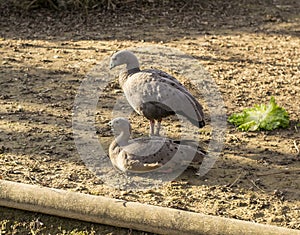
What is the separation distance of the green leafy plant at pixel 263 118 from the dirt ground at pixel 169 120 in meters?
0.06

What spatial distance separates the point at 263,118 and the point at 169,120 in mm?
756

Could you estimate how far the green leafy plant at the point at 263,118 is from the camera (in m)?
5.49

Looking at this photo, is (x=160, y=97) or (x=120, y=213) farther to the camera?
(x=160, y=97)

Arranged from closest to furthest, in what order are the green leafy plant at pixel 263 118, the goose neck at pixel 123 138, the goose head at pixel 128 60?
the goose neck at pixel 123 138 → the goose head at pixel 128 60 → the green leafy plant at pixel 263 118

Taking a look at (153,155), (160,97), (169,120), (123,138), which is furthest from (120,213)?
(169,120)

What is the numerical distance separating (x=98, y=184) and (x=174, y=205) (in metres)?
0.57

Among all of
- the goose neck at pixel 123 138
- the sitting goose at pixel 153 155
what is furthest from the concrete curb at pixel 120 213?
the goose neck at pixel 123 138

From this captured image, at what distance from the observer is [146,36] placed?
800 centimetres

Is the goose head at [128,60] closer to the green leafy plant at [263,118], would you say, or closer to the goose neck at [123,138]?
the goose neck at [123,138]

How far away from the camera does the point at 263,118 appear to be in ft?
18.1

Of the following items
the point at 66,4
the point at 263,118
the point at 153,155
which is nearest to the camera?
the point at 153,155

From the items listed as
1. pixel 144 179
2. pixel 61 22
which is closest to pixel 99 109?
pixel 144 179

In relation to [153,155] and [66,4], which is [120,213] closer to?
[153,155]

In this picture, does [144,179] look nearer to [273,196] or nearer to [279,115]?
[273,196]
